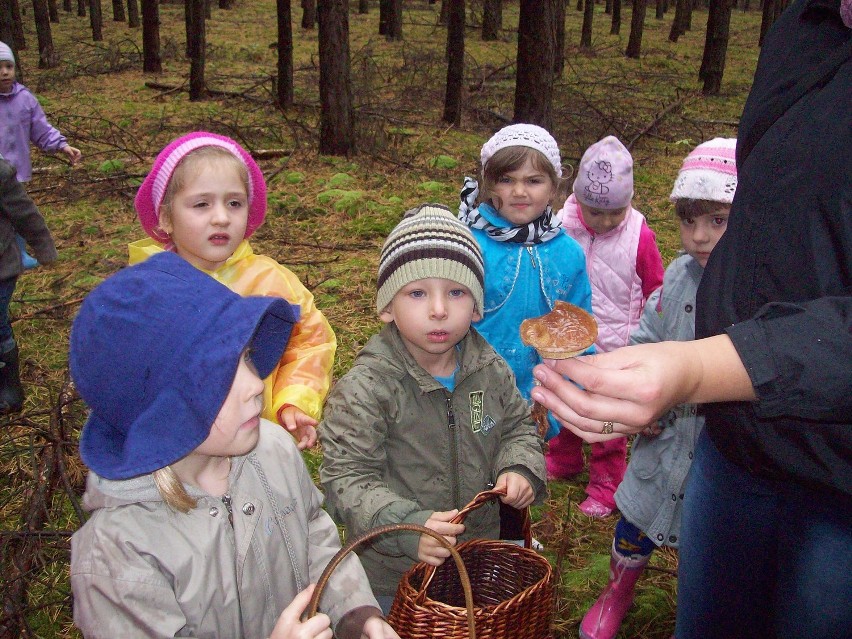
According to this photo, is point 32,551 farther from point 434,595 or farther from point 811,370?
point 811,370

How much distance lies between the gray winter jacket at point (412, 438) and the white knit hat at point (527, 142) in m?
1.22

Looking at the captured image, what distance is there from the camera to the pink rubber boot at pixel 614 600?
297 cm

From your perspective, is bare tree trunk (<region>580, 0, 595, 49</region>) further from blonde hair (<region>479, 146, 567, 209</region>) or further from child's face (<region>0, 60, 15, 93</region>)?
blonde hair (<region>479, 146, 567, 209</region>)

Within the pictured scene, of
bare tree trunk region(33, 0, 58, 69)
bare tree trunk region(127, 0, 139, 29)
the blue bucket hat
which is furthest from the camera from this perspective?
bare tree trunk region(127, 0, 139, 29)

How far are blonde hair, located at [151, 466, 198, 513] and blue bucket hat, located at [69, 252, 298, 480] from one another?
131 millimetres

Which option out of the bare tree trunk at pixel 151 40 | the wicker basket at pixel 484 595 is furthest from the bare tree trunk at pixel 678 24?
the wicker basket at pixel 484 595

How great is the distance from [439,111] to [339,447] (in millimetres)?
11385

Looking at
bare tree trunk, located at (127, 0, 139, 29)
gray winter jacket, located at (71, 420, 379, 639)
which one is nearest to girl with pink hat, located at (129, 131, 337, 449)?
gray winter jacket, located at (71, 420, 379, 639)

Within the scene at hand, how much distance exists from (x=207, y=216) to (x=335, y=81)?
7036 mm

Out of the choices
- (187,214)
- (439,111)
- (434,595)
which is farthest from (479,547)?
(439,111)

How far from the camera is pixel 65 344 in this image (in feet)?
17.2

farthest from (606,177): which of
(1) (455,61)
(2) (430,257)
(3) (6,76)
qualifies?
(1) (455,61)

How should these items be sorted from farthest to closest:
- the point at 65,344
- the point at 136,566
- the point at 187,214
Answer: the point at 65,344
the point at 187,214
the point at 136,566

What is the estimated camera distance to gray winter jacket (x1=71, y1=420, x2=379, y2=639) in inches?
63.4
